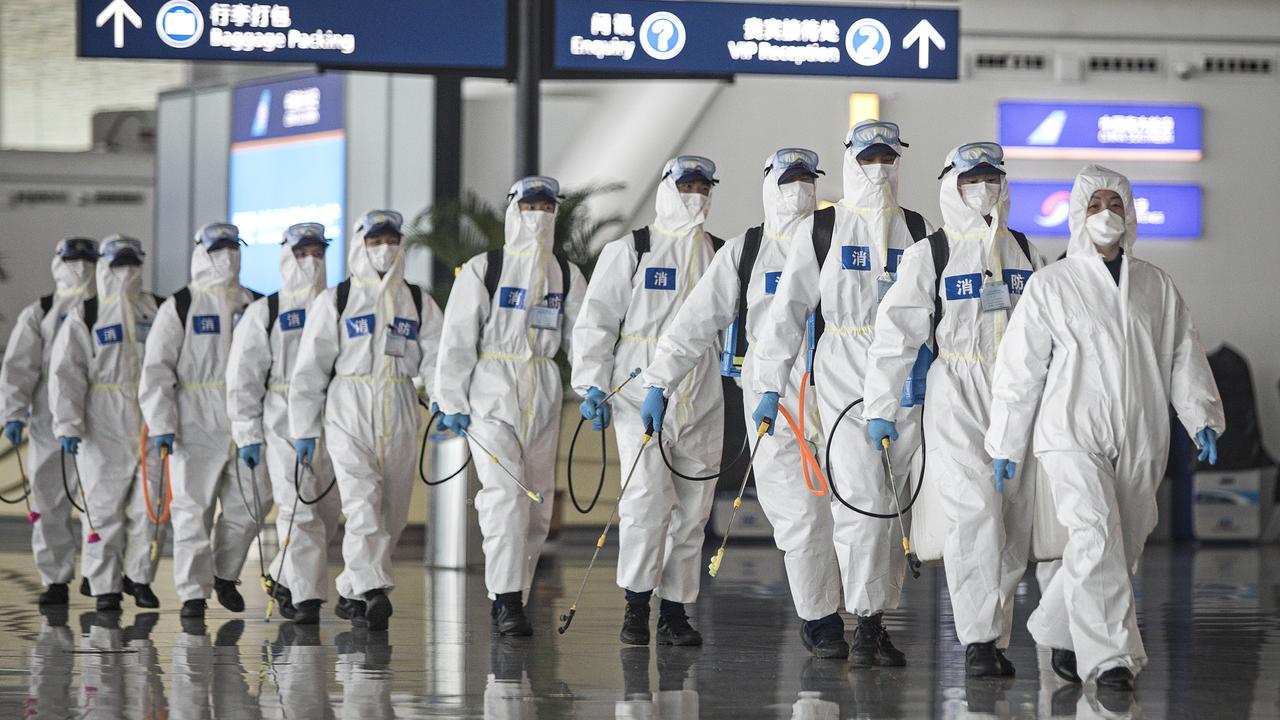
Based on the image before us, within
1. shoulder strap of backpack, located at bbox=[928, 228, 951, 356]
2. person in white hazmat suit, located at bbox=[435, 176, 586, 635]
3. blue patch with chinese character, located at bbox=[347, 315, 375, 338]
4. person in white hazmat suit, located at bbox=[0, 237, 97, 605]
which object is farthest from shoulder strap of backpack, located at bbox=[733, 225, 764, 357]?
person in white hazmat suit, located at bbox=[0, 237, 97, 605]

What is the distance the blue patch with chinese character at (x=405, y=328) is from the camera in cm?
794

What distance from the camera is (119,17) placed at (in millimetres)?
8875

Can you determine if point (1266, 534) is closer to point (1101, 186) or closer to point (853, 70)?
point (853, 70)

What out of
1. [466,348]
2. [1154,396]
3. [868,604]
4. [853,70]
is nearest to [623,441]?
[466,348]

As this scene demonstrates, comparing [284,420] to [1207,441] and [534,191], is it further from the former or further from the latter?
[1207,441]

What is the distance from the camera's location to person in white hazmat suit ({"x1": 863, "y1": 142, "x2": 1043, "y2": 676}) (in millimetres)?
5887

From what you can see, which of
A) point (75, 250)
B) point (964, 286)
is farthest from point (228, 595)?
point (964, 286)

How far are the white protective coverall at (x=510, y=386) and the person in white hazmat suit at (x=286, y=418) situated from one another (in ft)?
3.38

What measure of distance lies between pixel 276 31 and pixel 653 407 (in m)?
3.42

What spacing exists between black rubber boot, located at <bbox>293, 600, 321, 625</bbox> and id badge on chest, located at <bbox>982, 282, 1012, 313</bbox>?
11.8 feet

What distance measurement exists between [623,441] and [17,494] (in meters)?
9.94

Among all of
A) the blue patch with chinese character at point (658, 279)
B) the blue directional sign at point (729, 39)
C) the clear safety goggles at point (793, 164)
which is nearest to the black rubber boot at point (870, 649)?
the blue patch with chinese character at point (658, 279)

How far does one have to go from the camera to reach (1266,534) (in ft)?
49.2

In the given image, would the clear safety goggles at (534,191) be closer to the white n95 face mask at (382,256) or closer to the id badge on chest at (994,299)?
the white n95 face mask at (382,256)
